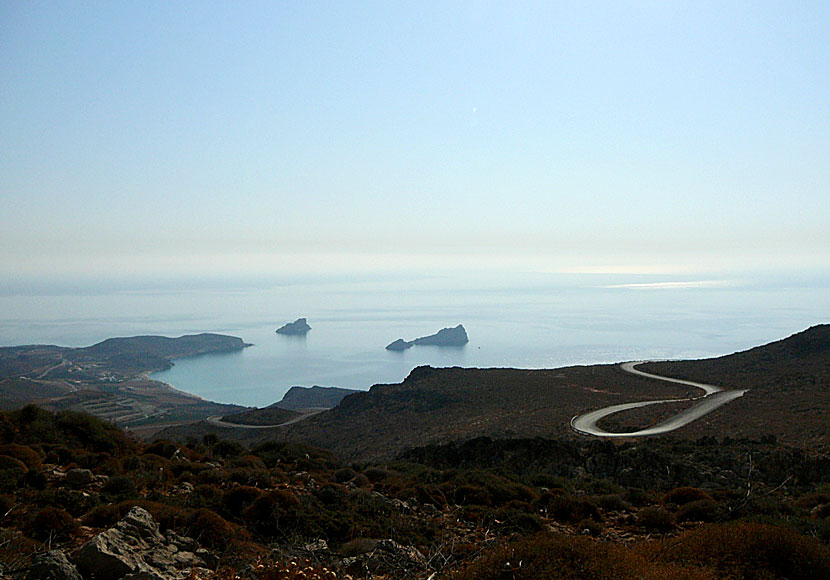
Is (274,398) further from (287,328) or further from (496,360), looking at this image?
(287,328)

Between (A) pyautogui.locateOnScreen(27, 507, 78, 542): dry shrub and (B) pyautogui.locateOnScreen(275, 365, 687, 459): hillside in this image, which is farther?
(B) pyautogui.locateOnScreen(275, 365, 687, 459): hillside

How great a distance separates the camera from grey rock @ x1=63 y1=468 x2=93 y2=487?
30.8 ft

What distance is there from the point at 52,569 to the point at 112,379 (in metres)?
103

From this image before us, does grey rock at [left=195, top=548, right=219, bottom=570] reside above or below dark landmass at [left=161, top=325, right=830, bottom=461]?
above

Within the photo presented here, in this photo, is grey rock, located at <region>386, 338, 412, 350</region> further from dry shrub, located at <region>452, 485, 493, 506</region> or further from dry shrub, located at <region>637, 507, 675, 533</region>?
dry shrub, located at <region>637, 507, 675, 533</region>

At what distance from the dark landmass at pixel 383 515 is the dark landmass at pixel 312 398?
54.9 m

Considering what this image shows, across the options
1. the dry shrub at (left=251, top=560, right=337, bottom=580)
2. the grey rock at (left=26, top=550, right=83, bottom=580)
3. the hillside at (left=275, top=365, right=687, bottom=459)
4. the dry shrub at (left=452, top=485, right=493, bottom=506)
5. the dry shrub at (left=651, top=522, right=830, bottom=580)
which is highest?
the grey rock at (left=26, top=550, right=83, bottom=580)

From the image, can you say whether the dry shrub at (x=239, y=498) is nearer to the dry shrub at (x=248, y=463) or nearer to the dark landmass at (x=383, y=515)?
the dark landmass at (x=383, y=515)

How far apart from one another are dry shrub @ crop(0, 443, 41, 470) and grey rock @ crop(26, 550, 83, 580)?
6.86 m

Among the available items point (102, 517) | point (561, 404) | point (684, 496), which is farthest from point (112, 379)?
point (684, 496)

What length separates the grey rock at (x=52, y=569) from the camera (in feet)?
14.7

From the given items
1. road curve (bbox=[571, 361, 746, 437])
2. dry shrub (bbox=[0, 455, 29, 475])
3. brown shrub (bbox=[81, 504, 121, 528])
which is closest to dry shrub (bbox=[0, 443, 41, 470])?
dry shrub (bbox=[0, 455, 29, 475])

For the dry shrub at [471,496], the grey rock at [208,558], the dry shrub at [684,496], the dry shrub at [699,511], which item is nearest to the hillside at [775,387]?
the dry shrub at [684,496]

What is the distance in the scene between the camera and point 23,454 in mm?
10375
